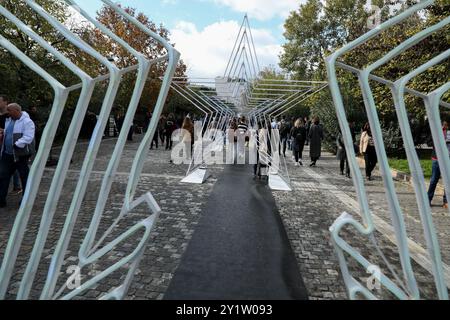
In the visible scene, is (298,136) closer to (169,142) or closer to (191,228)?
(169,142)

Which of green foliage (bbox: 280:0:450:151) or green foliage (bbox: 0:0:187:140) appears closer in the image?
green foliage (bbox: 280:0:450:151)

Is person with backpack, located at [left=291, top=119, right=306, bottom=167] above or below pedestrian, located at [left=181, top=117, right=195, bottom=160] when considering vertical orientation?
above

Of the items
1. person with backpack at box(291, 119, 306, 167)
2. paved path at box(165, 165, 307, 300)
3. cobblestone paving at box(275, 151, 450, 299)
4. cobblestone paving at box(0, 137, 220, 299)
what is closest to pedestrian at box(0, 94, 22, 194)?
cobblestone paving at box(0, 137, 220, 299)

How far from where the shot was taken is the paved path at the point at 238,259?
3.37 meters

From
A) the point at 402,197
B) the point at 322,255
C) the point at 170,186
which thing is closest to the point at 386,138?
the point at 402,197

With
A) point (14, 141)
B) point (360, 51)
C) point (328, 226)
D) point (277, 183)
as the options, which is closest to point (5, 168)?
point (14, 141)

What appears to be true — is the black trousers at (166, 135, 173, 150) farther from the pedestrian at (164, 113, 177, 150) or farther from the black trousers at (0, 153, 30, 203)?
the black trousers at (0, 153, 30, 203)

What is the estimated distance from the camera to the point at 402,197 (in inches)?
324

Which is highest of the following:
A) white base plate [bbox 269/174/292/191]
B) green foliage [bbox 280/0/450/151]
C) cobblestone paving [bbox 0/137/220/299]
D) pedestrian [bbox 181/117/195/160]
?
green foliage [bbox 280/0/450/151]

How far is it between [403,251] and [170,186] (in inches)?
250

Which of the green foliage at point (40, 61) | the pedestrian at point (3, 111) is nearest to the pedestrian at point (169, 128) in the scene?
the green foliage at point (40, 61)

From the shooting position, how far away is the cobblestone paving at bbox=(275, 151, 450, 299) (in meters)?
3.71

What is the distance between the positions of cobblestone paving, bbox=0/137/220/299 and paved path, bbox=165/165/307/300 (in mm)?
175

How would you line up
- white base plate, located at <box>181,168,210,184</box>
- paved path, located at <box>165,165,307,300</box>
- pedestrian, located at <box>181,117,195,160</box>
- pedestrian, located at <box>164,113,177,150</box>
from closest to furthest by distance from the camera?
1. paved path, located at <box>165,165,307,300</box>
2. white base plate, located at <box>181,168,210,184</box>
3. pedestrian, located at <box>181,117,195,160</box>
4. pedestrian, located at <box>164,113,177,150</box>
